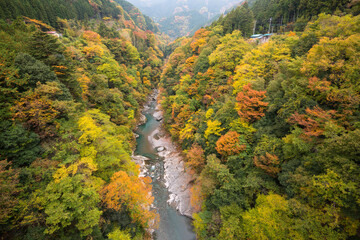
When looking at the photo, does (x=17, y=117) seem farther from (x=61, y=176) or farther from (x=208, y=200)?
(x=208, y=200)

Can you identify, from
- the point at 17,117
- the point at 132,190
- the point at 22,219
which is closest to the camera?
the point at 22,219

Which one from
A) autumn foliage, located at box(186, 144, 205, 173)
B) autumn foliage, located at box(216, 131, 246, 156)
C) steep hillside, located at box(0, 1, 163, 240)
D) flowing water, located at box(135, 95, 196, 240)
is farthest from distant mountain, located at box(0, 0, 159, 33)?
autumn foliage, located at box(216, 131, 246, 156)

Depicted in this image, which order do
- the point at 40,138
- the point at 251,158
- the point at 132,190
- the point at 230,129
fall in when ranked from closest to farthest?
the point at 40,138 → the point at 132,190 → the point at 251,158 → the point at 230,129

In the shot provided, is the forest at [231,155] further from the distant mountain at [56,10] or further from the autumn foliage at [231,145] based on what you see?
the distant mountain at [56,10]

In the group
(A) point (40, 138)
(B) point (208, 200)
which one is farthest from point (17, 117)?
(B) point (208, 200)

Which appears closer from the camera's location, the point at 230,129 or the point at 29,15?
the point at 230,129

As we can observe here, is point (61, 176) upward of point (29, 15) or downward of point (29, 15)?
downward
